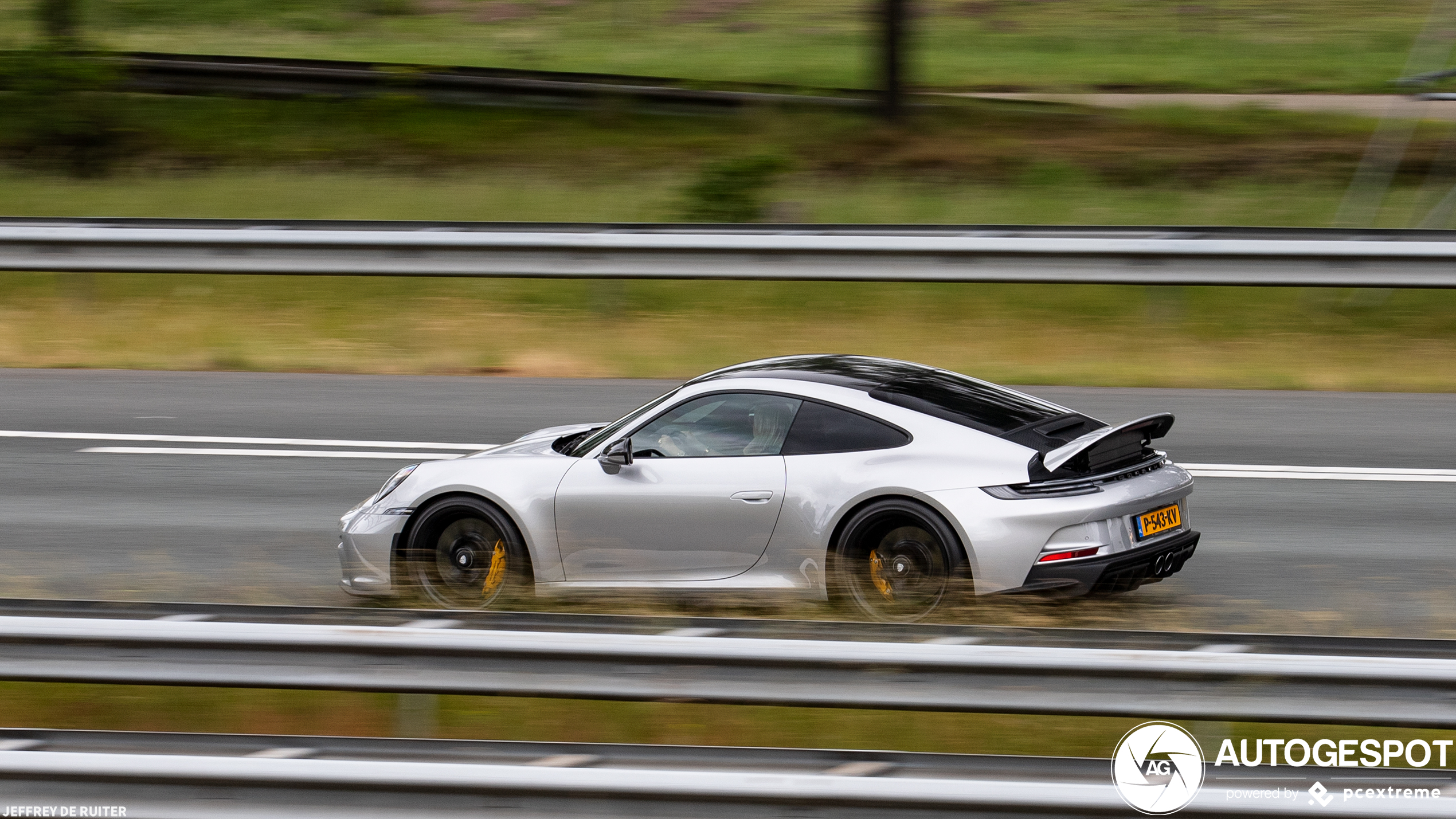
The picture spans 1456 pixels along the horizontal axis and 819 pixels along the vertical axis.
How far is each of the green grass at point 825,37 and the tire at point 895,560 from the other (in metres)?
12.8

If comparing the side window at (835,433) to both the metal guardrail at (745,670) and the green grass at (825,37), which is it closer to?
the metal guardrail at (745,670)

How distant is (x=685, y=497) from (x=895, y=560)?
0.99 metres

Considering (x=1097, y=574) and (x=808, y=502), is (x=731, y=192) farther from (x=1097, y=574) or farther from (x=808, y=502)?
(x=1097, y=574)

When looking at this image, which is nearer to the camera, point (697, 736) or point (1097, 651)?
point (1097, 651)

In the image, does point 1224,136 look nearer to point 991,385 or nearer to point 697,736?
point 991,385

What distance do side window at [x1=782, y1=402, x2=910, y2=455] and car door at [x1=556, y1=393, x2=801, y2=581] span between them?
0.07 m

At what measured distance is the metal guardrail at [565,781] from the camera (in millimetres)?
4152

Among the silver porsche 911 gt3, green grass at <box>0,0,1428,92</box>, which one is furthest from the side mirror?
green grass at <box>0,0,1428,92</box>

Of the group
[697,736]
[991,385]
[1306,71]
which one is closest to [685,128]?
[1306,71]

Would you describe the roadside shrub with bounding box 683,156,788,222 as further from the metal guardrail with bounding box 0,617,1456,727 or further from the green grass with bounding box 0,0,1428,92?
the metal guardrail with bounding box 0,617,1456,727

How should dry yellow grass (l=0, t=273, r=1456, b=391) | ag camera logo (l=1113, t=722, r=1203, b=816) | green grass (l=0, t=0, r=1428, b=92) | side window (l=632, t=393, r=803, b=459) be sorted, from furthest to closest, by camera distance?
green grass (l=0, t=0, r=1428, b=92)
dry yellow grass (l=0, t=273, r=1456, b=391)
side window (l=632, t=393, r=803, b=459)
ag camera logo (l=1113, t=722, r=1203, b=816)

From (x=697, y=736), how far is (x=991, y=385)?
2763mm

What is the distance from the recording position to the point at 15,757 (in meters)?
4.44

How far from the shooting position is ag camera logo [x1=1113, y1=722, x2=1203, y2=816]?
163 inches
